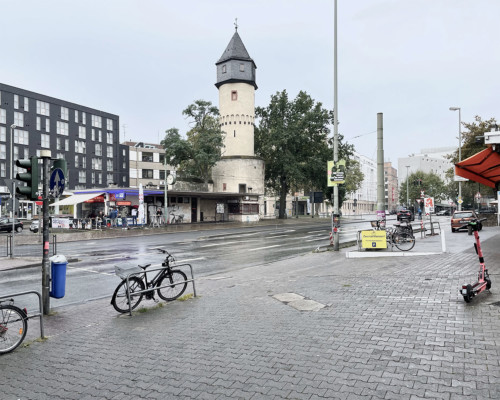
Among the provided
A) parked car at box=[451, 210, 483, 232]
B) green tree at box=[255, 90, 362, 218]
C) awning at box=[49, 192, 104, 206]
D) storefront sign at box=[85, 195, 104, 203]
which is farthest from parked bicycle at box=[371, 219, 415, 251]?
green tree at box=[255, 90, 362, 218]

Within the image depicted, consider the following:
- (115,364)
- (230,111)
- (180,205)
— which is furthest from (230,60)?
(115,364)

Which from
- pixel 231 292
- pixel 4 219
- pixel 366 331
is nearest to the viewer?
pixel 366 331

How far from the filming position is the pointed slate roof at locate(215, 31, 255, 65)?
50.5 metres

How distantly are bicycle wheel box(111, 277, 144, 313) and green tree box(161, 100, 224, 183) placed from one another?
38096mm

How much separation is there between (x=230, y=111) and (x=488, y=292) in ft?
152

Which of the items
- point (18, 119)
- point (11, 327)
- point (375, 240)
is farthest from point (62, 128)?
point (11, 327)

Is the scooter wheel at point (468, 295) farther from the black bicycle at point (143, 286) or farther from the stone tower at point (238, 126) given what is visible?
the stone tower at point (238, 126)

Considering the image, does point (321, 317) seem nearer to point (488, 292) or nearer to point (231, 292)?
point (231, 292)

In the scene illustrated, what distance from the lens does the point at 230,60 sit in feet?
165

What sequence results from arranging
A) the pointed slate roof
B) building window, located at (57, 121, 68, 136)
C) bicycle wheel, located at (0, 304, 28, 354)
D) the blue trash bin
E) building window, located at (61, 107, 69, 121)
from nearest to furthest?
bicycle wheel, located at (0, 304, 28, 354) → the blue trash bin → the pointed slate roof → building window, located at (57, 121, 68, 136) → building window, located at (61, 107, 69, 121)

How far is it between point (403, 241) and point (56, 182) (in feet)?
39.2

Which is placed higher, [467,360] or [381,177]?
[381,177]

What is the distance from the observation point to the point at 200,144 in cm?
4581

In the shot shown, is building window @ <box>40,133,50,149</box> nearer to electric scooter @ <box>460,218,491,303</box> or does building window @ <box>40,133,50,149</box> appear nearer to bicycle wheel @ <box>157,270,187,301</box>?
bicycle wheel @ <box>157,270,187,301</box>
